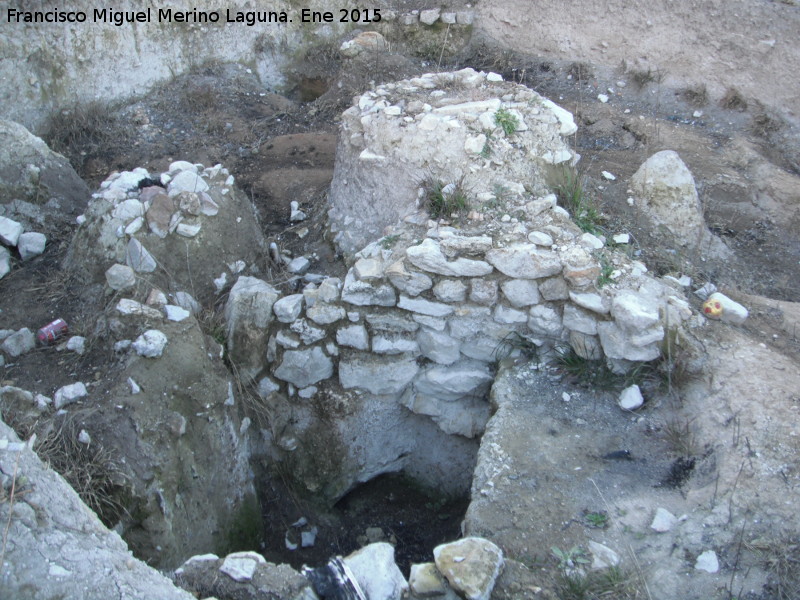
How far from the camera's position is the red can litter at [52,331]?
3.42 meters

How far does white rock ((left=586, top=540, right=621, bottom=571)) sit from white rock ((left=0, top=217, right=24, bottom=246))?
11.1 ft

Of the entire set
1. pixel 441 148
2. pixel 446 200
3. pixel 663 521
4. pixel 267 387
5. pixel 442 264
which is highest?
pixel 441 148

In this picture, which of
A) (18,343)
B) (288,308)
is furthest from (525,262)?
(18,343)

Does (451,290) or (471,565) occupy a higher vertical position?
(451,290)

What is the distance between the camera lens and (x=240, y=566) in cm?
234

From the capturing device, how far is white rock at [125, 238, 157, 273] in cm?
367

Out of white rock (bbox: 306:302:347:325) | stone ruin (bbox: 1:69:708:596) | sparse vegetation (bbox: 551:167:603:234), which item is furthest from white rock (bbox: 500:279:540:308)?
white rock (bbox: 306:302:347:325)

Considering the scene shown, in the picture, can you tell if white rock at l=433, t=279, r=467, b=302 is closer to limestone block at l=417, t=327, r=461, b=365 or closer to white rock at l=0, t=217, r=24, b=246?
limestone block at l=417, t=327, r=461, b=365

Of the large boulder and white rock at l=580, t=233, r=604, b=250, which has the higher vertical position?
white rock at l=580, t=233, r=604, b=250

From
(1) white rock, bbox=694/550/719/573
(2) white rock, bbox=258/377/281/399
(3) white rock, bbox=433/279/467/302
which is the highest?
(3) white rock, bbox=433/279/467/302

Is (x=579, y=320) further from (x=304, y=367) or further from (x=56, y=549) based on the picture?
(x=56, y=549)

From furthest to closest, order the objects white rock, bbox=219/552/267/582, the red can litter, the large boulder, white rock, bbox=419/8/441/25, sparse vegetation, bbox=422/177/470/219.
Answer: white rock, bbox=419/8/441/25, the large boulder, sparse vegetation, bbox=422/177/470/219, the red can litter, white rock, bbox=219/552/267/582

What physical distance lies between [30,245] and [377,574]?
9.40 ft

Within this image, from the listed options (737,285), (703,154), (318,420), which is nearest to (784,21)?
(703,154)
